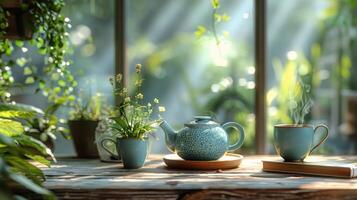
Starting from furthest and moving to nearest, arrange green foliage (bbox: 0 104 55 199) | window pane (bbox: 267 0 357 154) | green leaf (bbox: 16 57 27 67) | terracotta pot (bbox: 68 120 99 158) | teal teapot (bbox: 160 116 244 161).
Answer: window pane (bbox: 267 0 357 154) → green leaf (bbox: 16 57 27 67) → terracotta pot (bbox: 68 120 99 158) → teal teapot (bbox: 160 116 244 161) → green foliage (bbox: 0 104 55 199)

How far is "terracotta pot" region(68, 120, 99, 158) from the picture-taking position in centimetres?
229

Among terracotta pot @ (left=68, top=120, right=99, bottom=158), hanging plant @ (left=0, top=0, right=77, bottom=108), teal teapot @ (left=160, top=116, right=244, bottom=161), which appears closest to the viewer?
teal teapot @ (left=160, top=116, right=244, bottom=161)

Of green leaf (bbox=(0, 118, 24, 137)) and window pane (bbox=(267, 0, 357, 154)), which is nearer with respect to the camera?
green leaf (bbox=(0, 118, 24, 137))

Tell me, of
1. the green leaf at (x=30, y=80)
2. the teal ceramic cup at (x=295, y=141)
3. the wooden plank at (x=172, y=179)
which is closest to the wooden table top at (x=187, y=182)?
the wooden plank at (x=172, y=179)

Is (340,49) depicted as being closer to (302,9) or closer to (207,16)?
(302,9)

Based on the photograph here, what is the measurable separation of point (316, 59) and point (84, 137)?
1.94 meters

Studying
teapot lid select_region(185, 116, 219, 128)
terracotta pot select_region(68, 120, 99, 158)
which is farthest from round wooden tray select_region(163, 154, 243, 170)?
terracotta pot select_region(68, 120, 99, 158)

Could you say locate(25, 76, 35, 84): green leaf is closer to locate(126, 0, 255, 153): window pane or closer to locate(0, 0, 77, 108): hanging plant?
locate(0, 0, 77, 108): hanging plant

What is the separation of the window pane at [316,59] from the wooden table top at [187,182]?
19.6 inches

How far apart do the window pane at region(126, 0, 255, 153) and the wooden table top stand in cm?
76

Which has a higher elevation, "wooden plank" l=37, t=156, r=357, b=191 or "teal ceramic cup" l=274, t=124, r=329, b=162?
"teal ceramic cup" l=274, t=124, r=329, b=162

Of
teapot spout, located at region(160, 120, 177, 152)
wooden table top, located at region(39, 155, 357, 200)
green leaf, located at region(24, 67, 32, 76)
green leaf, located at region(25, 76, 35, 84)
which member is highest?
green leaf, located at region(24, 67, 32, 76)

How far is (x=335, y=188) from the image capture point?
1514 millimetres

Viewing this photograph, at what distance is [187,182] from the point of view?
62.2 inches
